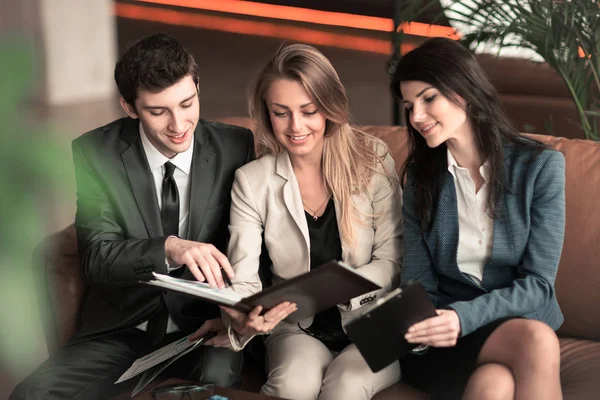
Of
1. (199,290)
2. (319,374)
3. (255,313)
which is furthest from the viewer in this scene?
(319,374)

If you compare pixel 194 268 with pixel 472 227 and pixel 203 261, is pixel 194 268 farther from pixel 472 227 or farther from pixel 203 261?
pixel 472 227

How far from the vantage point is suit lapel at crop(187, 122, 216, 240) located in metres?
2.13

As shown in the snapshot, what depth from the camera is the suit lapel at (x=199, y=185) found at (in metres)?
2.13

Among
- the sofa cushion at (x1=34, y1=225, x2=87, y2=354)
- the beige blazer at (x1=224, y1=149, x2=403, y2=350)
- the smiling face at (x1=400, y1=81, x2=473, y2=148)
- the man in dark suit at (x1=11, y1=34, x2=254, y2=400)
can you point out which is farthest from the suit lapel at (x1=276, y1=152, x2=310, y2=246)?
the sofa cushion at (x1=34, y1=225, x2=87, y2=354)

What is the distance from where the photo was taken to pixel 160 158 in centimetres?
213

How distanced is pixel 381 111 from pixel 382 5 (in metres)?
0.85

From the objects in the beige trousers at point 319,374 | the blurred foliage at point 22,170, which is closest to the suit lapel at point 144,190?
the beige trousers at point 319,374

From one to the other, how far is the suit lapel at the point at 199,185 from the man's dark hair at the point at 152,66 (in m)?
0.23

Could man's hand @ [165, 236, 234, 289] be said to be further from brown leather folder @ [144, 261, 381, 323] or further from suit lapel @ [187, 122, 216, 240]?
suit lapel @ [187, 122, 216, 240]

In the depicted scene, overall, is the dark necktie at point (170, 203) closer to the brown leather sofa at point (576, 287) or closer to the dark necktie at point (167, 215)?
the dark necktie at point (167, 215)

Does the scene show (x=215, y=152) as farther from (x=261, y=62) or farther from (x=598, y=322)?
(x=261, y=62)

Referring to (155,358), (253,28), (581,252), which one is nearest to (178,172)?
(155,358)

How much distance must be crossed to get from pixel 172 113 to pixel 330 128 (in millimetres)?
432

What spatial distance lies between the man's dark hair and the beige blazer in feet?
1.10
